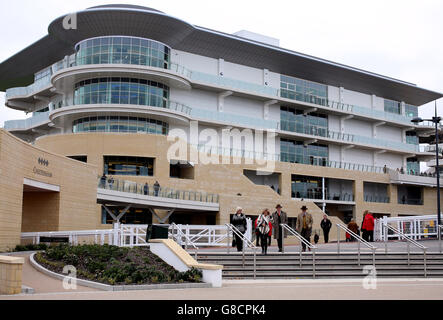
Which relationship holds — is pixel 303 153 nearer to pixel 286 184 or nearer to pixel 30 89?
pixel 286 184

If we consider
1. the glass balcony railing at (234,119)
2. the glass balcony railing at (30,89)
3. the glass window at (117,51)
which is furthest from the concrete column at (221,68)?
the glass balcony railing at (30,89)

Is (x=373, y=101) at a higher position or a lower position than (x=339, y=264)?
higher

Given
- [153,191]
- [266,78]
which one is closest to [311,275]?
[153,191]

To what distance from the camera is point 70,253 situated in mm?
15828

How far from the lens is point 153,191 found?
1473 inches

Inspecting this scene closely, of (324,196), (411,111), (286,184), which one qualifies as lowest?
(324,196)

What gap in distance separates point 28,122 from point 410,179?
41.7m

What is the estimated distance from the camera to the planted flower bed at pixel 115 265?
43.6 ft

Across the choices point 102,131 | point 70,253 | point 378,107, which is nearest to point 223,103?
point 102,131

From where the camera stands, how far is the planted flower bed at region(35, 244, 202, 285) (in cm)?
1330

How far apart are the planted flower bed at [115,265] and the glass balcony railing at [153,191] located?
17.6 metres

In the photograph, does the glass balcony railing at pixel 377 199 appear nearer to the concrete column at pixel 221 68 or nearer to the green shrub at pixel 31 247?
the concrete column at pixel 221 68

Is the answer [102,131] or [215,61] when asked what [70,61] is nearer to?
[102,131]
